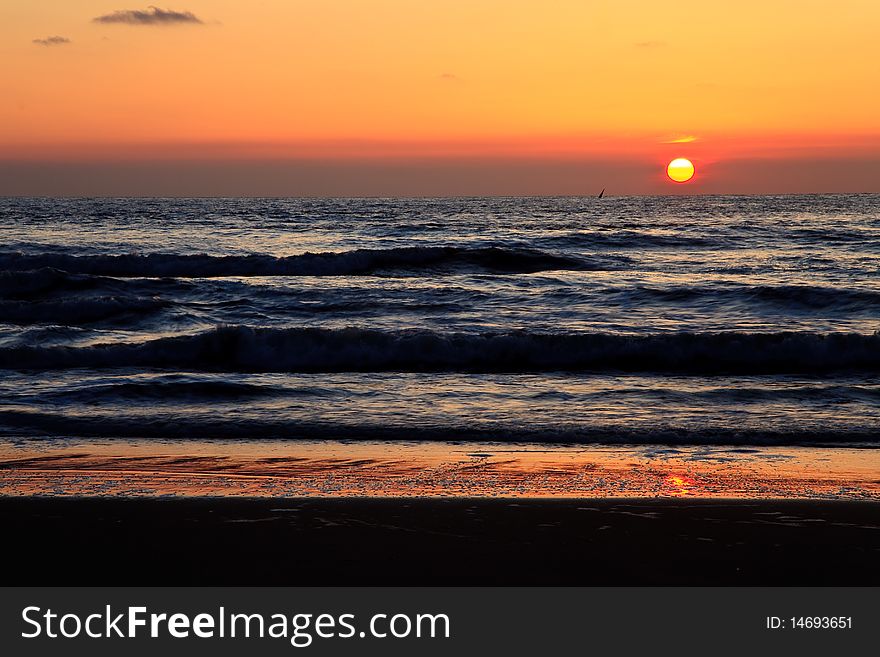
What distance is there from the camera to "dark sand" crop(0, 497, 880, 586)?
4.32m

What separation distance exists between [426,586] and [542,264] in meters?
22.9

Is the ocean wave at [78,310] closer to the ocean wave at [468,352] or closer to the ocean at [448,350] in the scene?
the ocean at [448,350]

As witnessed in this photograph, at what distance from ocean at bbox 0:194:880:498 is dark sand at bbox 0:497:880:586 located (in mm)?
2436

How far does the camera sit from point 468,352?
Result: 1317cm

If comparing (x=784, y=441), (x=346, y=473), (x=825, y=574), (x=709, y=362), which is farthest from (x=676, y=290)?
(x=825, y=574)

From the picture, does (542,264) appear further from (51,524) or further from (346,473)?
(51,524)

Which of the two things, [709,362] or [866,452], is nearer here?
[866,452]

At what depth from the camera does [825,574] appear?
4.35 metres

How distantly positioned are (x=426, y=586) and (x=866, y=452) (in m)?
4.96

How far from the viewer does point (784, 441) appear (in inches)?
315

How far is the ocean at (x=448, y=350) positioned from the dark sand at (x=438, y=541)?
2436 millimetres

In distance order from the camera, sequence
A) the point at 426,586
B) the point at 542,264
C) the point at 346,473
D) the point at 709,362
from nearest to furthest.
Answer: the point at 426,586
the point at 346,473
the point at 709,362
the point at 542,264

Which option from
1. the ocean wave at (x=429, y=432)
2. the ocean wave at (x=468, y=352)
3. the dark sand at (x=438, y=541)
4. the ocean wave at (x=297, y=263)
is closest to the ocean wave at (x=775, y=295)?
the ocean wave at (x=468, y=352)

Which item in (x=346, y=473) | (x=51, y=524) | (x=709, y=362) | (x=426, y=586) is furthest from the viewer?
(x=709, y=362)
